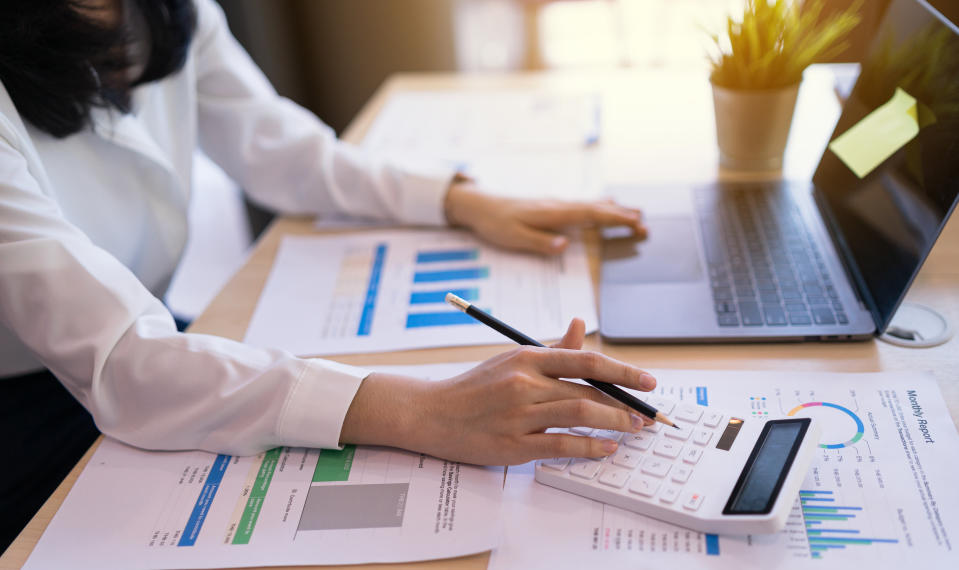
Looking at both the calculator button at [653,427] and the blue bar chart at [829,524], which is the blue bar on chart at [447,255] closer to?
the calculator button at [653,427]

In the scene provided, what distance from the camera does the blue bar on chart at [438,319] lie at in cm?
82

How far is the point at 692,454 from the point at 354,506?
28cm

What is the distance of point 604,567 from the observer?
528 mm

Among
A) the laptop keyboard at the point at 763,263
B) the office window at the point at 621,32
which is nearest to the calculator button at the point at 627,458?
the laptop keyboard at the point at 763,263

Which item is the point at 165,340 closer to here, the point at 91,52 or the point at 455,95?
the point at 91,52

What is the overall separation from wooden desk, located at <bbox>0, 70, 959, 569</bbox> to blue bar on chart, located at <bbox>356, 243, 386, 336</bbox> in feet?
0.18

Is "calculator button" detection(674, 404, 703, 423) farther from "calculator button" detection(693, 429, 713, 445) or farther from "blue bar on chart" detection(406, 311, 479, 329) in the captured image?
"blue bar on chart" detection(406, 311, 479, 329)

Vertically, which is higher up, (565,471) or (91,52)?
(91,52)

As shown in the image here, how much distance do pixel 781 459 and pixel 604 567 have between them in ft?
0.54

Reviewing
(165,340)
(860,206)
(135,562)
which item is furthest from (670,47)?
(135,562)

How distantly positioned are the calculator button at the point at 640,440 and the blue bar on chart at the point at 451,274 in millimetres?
344

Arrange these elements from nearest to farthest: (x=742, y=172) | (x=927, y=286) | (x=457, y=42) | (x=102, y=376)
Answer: (x=102, y=376) → (x=927, y=286) → (x=742, y=172) → (x=457, y=42)

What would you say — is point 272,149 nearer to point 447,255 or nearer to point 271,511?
point 447,255

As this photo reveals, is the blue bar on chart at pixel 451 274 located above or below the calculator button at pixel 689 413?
above
